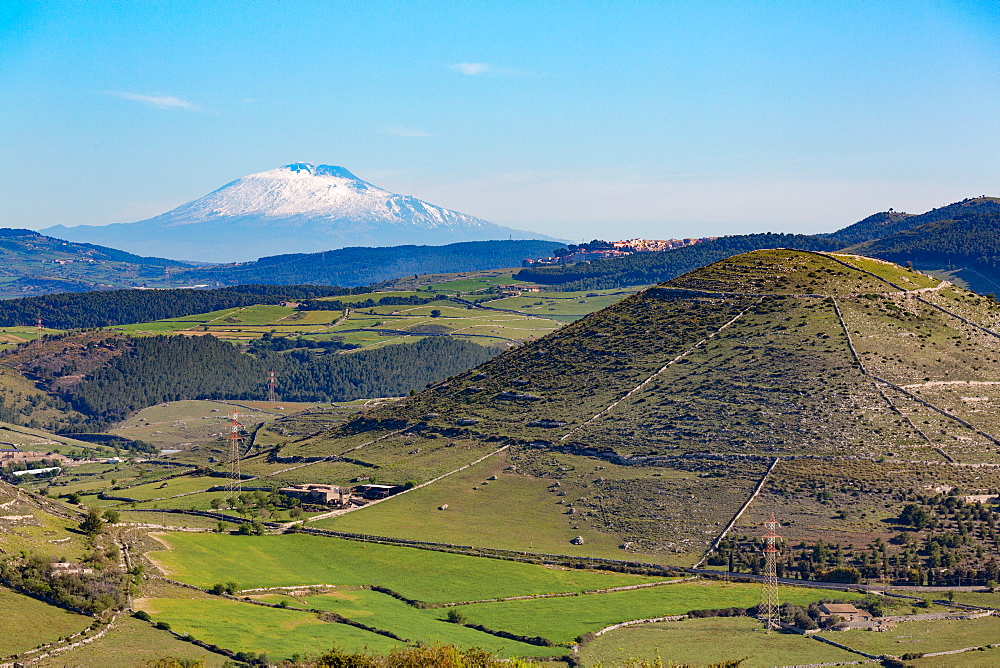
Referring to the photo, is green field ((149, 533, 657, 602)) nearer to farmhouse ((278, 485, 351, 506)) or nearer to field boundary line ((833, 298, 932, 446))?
farmhouse ((278, 485, 351, 506))

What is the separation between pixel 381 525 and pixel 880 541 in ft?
135

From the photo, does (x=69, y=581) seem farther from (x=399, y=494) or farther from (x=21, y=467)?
(x=21, y=467)

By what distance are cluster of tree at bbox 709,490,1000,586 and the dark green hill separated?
13.6 inches

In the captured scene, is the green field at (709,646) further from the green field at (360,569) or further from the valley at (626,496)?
the green field at (360,569)

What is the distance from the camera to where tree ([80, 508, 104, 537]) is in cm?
8956

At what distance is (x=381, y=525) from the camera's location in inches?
4240

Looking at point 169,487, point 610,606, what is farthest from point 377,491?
point 610,606

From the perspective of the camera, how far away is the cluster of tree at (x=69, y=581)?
75438 mm

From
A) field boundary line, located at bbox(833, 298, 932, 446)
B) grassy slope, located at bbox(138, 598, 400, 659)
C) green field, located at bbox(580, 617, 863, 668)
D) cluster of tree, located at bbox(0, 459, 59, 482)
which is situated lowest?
cluster of tree, located at bbox(0, 459, 59, 482)

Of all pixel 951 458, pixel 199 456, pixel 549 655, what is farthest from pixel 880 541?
pixel 199 456

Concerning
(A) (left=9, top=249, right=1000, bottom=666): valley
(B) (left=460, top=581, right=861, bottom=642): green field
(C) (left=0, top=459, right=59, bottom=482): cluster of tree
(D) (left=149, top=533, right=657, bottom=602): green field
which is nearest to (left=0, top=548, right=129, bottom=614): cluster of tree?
(A) (left=9, top=249, right=1000, bottom=666): valley

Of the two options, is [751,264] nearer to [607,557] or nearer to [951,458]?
[951,458]

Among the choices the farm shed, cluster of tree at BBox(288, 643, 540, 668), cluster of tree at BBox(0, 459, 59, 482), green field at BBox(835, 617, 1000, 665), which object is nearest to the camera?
cluster of tree at BBox(288, 643, 540, 668)

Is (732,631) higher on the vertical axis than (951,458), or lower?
lower
